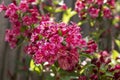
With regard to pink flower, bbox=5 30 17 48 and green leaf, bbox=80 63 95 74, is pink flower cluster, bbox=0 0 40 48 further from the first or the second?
green leaf, bbox=80 63 95 74

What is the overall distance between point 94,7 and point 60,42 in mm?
1100

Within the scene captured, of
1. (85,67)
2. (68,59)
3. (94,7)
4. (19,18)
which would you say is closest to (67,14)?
(94,7)

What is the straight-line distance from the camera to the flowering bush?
219cm

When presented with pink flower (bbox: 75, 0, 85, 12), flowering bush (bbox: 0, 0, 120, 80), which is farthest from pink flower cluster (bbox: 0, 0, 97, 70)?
pink flower (bbox: 75, 0, 85, 12)

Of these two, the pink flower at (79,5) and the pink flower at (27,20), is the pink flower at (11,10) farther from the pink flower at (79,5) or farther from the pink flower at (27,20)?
the pink flower at (79,5)

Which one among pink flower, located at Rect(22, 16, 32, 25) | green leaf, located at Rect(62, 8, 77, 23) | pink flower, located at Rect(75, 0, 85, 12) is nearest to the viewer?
pink flower, located at Rect(22, 16, 32, 25)

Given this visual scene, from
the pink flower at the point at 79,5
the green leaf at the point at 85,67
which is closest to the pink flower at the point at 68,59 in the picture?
the green leaf at the point at 85,67

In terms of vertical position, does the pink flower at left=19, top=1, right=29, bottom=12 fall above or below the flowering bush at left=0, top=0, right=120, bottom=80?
above

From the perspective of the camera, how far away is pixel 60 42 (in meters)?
2.16

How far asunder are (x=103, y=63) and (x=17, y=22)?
0.71m

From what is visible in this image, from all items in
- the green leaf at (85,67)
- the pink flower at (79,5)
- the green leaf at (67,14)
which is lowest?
the green leaf at (85,67)

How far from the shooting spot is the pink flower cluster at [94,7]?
10.1ft

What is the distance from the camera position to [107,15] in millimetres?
3240

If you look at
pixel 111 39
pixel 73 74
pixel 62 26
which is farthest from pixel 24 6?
pixel 111 39
